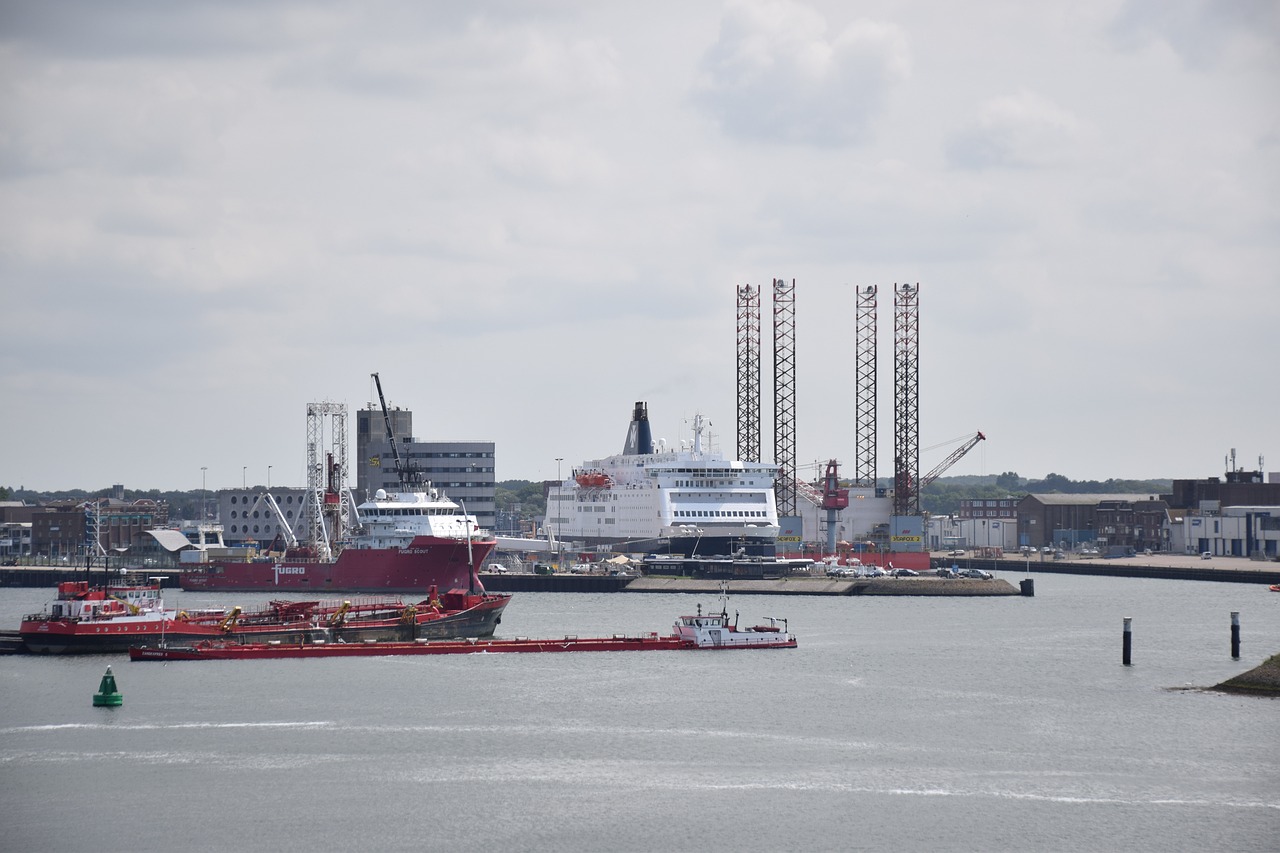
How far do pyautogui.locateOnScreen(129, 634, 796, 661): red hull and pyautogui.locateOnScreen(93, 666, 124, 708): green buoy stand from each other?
363 inches

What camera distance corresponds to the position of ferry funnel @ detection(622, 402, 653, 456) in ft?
368

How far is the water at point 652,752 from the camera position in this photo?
31.0 meters

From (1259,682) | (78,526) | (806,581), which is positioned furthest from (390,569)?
(78,526)

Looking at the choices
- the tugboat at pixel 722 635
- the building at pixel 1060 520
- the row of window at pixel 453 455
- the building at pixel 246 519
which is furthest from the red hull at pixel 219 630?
the building at pixel 1060 520

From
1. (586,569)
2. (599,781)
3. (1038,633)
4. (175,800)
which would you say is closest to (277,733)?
(175,800)

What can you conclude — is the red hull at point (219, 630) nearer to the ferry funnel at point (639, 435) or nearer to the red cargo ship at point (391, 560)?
the red cargo ship at point (391, 560)

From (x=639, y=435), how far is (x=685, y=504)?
1040cm

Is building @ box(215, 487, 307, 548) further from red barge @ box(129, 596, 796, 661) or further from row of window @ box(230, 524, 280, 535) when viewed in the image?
red barge @ box(129, 596, 796, 661)

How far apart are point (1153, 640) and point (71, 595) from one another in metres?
40.2


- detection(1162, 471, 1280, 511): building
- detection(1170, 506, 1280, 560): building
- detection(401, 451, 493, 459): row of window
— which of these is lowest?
detection(1170, 506, 1280, 560): building

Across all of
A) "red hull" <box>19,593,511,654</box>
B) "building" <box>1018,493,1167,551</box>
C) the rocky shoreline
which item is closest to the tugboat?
"red hull" <box>19,593,511,654</box>

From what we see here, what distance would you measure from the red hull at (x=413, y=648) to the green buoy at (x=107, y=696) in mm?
9232

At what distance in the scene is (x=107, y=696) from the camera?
4372 centimetres

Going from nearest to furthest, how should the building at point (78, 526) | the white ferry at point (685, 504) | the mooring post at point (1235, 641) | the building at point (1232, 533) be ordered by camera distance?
the mooring post at point (1235, 641)
the white ferry at point (685, 504)
the building at point (1232, 533)
the building at point (78, 526)
